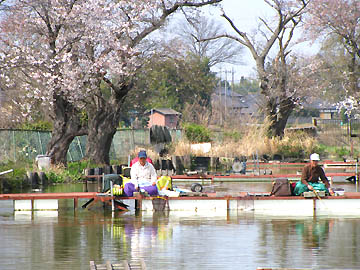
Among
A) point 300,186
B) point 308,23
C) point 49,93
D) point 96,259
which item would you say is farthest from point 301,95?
point 96,259

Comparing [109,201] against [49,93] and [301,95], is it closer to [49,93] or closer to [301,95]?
[49,93]

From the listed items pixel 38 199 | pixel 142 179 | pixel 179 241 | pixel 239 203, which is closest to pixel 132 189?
pixel 142 179

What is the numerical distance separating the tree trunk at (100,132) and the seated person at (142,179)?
14.2 metres

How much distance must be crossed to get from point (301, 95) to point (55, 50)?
24.0 m

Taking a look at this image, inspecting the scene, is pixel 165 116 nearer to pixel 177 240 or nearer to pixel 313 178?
pixel 313 178

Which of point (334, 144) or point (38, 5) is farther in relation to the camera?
point (334, 144)

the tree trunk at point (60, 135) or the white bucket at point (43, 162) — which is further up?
the tree trunk at point (60, 135)

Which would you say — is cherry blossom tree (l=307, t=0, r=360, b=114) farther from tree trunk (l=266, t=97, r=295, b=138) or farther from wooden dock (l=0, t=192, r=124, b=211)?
wooden dock (l=0, t=192, r=124, b=211)

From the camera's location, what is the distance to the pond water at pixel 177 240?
14031 millimetres

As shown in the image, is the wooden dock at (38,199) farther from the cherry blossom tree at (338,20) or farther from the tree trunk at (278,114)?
the cherry blossom tree at (338,20)

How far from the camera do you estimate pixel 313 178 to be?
68.4 ft

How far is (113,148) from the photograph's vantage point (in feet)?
138

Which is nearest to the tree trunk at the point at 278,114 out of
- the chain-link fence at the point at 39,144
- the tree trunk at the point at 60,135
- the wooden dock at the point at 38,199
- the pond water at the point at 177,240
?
the chain-link fence at the point at 39,144

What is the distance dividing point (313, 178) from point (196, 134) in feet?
84.1
